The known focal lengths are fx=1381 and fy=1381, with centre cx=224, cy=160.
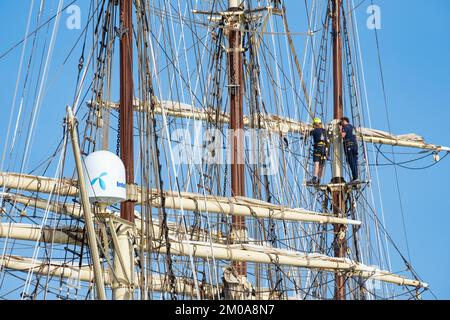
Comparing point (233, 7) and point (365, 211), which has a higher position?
point (233, 7)

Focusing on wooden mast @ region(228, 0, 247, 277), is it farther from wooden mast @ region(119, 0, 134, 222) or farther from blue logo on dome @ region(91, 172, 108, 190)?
blue logo on dome @ region(91, 172, 108, 190)

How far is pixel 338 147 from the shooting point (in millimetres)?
49969

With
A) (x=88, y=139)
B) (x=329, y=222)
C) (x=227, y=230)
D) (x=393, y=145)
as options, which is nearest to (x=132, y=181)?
(x=88, y=139)

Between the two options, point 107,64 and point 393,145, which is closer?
point 107,64

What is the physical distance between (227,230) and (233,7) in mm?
8983

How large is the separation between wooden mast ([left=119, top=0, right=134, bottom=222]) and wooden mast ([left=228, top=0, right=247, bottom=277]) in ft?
37.8

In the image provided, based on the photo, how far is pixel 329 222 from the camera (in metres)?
46.8

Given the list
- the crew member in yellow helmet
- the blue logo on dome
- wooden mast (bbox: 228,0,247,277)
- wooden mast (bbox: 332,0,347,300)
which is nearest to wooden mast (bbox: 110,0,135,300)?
the blue logo on dome

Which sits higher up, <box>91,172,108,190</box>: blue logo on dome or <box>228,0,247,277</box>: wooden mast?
<box>228,0,247,277</box>: wooden mast

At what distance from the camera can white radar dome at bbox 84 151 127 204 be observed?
1069 inches

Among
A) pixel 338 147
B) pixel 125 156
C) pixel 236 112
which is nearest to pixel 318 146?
pixel 338 147

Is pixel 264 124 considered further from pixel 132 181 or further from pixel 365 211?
pixel 132 181

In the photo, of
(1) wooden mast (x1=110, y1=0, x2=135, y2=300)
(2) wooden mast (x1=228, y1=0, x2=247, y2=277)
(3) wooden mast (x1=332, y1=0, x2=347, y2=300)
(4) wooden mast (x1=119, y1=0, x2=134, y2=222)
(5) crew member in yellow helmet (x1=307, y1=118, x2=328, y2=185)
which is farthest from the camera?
(3) wooden mast (x1=332, y1=0, x2=347, y2=300)
